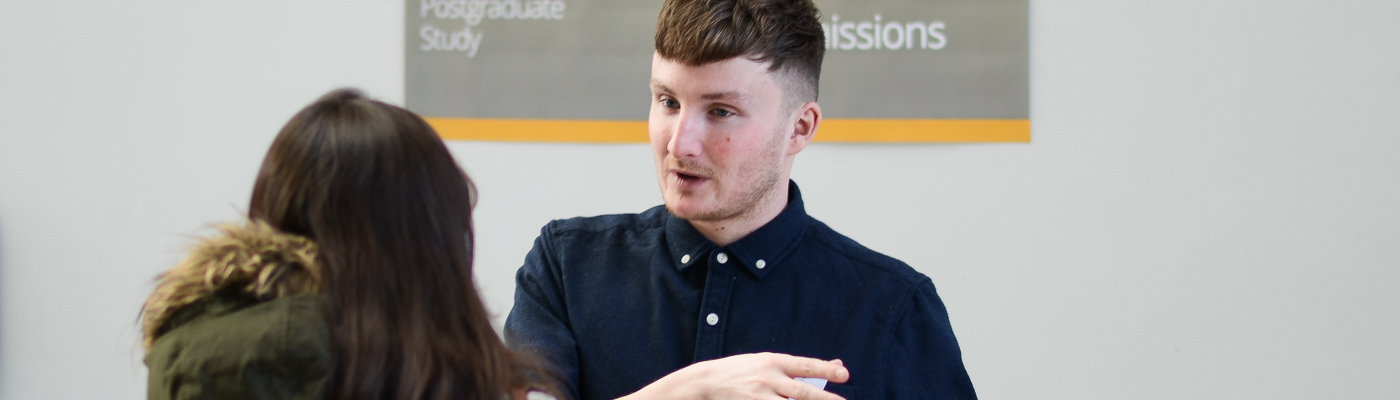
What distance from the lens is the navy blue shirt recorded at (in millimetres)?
1128

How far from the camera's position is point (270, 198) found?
0.78 metres

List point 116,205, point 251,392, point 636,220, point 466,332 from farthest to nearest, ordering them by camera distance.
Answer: point 116,205, point 636,220, point 466,332, point 251,392

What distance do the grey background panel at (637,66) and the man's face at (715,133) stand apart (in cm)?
78

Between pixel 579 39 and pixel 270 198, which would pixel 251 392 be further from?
pixel 579 39

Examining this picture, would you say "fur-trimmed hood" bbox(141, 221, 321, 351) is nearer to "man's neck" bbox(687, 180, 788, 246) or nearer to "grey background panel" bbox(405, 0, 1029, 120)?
"man's neck" bbox(687, 180, 788, 246)

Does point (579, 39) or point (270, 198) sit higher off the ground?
point (579, 39)

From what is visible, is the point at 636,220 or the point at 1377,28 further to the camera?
the point at 1377,28

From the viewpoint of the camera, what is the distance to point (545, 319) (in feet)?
3.81

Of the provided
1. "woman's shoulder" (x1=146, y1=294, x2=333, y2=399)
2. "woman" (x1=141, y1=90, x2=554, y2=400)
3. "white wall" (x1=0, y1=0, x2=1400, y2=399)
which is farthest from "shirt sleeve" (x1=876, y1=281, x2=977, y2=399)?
"white wall" (x1=0, y1=0, x2=1400, y2=399)

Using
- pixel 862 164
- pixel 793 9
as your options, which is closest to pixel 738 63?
pixel 793 9

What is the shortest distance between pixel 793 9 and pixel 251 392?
0.71 m

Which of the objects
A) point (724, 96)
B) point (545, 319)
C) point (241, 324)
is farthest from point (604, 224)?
point (241, 324)

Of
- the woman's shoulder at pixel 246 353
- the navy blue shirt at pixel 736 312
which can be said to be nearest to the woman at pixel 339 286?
the woman's shoulder at pixel 246 353

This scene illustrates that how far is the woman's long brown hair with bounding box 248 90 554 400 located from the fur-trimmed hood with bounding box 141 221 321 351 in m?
0.02
